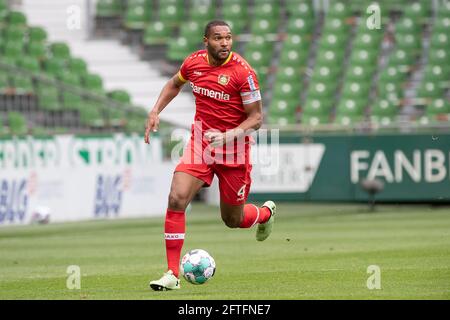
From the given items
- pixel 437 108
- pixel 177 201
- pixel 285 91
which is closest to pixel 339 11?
pixel 285 91

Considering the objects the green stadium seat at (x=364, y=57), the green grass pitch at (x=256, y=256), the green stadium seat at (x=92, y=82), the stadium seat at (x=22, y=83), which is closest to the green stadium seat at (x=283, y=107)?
the green stadium seat at (x=364, y=57)

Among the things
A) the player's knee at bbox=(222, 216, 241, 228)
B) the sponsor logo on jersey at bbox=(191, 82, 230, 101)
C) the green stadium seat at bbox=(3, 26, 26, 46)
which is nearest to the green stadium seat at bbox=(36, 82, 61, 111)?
the green stadium seat at bbox=(3, 26, 26, 46)

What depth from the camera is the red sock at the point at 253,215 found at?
11.7 m

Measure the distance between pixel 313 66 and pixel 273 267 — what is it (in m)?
17.8

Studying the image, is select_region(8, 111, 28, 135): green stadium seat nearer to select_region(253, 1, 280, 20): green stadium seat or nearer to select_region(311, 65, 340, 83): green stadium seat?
select_region(311, 65, 340, 83): green stadium seat

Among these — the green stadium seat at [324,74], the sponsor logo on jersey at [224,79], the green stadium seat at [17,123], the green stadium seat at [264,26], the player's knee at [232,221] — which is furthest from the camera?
the green stadium seat at [264,26]

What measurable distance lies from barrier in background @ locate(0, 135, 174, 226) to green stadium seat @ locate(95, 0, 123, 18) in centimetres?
949

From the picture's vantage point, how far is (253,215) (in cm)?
1187

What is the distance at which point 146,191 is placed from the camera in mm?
22875

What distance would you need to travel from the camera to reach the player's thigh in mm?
10430

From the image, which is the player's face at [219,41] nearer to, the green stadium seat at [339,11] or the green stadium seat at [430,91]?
the green stadium seat at [430,91]

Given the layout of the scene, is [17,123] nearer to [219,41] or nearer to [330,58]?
[330,58]

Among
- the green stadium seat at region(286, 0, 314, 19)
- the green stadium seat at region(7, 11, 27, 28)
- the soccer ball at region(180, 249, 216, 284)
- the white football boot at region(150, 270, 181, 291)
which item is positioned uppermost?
the green stadium seat at region(286, 0, 314, 19)

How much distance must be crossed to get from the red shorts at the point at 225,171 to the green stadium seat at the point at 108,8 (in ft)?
69.6
